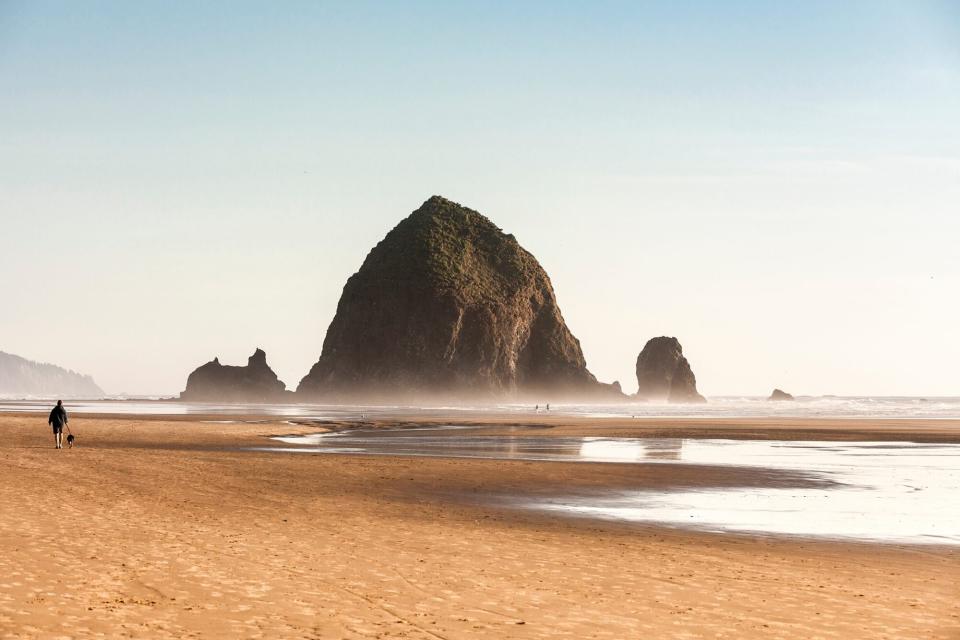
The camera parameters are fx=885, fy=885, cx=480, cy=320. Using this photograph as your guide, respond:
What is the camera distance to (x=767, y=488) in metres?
27.2

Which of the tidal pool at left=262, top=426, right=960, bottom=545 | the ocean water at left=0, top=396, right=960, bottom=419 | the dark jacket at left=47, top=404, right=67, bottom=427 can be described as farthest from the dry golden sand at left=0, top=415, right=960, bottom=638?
the ocean water at left=0, top=396, right=960, bottom=419

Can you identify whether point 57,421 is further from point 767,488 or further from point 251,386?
point 251,386

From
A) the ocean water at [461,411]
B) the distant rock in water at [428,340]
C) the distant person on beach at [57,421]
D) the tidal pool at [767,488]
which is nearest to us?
the tidal pool at [767,488]

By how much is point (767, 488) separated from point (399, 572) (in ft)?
54.7

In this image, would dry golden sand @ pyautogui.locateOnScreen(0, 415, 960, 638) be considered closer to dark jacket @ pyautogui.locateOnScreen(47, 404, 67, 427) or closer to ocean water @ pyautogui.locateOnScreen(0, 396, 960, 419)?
dark jacket @ pyautogui.locateOnScreen(47, 404, 67, 427)

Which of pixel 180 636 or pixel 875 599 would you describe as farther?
pixel 875 599

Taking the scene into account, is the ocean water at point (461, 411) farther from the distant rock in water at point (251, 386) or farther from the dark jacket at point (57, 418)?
the distant rock in water at point (251, 386)

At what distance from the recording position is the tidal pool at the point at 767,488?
20.2 metres

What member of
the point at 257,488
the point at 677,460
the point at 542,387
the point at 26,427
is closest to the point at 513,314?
the point at 542,387

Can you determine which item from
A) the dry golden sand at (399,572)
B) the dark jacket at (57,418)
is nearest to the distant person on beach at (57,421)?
the dark jacket at (57,418)

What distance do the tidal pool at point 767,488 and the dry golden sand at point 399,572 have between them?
205 cm

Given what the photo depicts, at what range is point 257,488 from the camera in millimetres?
25000

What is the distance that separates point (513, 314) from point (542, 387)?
57.7 feet

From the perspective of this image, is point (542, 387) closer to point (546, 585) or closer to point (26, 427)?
point (26, 427)
